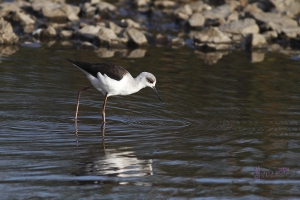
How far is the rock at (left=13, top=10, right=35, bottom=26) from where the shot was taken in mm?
19422

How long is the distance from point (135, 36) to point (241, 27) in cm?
349

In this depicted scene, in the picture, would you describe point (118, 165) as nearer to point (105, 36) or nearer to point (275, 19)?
point (105, 36)

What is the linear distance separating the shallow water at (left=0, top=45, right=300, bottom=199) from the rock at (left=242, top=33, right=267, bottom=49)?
286 cm

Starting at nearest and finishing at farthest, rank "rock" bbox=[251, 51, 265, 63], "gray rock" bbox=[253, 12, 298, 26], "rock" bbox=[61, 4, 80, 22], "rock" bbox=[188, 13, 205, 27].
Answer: "rock" bbox=[251, 51, 265, 63], "gray rock" bbox=[253, 12, 298, 26], "rock" bbox=[61, 4, 80, 22], "rock" bbox=[188, 13, 205, 27]

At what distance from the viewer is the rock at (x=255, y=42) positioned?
728 inches

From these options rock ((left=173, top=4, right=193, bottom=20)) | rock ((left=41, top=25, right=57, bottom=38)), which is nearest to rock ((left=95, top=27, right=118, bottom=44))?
rock ((left=41, top=25, right=57, bottom=38))

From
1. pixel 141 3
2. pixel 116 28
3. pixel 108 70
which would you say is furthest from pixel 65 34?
pixel 108 70

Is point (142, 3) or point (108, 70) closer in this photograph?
point (108, 70)

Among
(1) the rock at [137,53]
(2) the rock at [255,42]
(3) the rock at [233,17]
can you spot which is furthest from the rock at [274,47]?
(1) the rock at [137,53]

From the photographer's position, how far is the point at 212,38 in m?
18.4

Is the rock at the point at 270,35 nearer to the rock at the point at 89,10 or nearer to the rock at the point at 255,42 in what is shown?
the rock at the point at 255,42

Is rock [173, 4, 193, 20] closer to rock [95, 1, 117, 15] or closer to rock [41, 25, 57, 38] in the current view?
rock [95, 1, 117, 15]

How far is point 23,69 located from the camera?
1409cm

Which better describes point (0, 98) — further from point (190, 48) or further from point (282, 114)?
point (190, 48)
